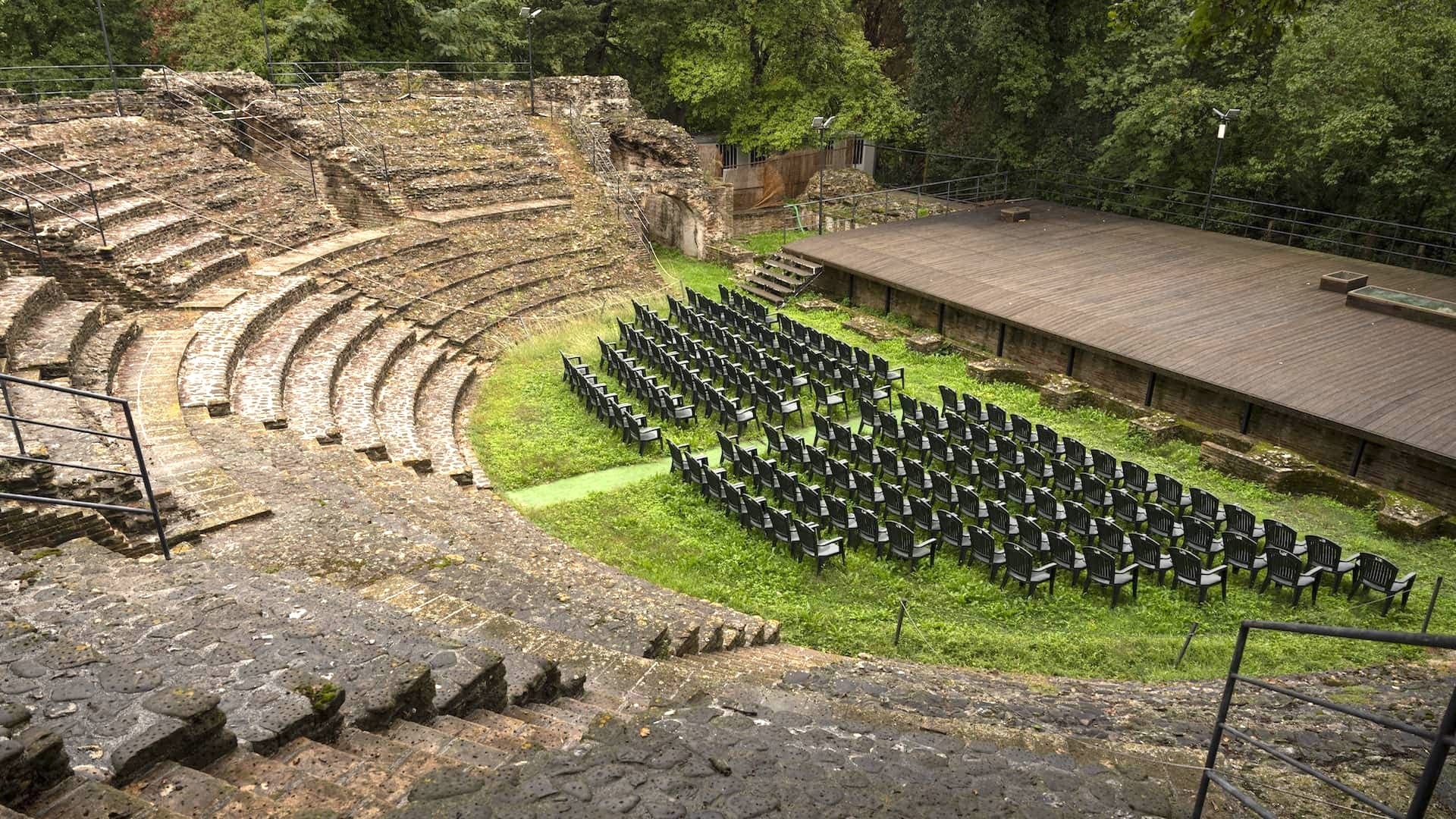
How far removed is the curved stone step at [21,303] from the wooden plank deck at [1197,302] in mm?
15679

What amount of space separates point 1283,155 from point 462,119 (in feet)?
74.8

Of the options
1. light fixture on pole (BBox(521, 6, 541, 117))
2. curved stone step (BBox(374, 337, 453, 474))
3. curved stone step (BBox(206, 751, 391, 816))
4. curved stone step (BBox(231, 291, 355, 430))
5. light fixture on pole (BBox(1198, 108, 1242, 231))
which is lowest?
curved stone step (BBox(374, 337, 453, 474))

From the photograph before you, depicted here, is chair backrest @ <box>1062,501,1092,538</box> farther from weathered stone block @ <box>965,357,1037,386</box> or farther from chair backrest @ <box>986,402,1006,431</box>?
weathered stone block @ <box>965,357,1037,386</box>

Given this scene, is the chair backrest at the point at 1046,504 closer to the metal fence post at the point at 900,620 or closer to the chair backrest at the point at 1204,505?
the chair backrest at the point at 1204,505

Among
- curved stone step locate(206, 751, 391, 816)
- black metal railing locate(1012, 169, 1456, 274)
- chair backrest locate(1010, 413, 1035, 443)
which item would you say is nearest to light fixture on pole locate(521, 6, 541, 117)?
black metal railing locate(1012, 169, 1456, 274)

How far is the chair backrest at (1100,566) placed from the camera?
11055 millimetres

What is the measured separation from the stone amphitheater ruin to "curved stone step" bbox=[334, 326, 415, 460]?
0.24 feet

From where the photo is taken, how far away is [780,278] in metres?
24.1

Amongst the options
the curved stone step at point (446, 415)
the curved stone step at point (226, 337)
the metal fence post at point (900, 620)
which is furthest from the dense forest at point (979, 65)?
the curved stone step at point (446, 415)

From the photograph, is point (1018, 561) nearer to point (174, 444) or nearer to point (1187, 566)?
point (1187, 566)

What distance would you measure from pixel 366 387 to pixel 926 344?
453 inches

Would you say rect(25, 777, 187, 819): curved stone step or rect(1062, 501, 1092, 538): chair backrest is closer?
rect(25, 777, 187, 819): curved stone step

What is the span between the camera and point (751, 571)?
1167 centimetres

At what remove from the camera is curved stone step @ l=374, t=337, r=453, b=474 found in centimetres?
1290
